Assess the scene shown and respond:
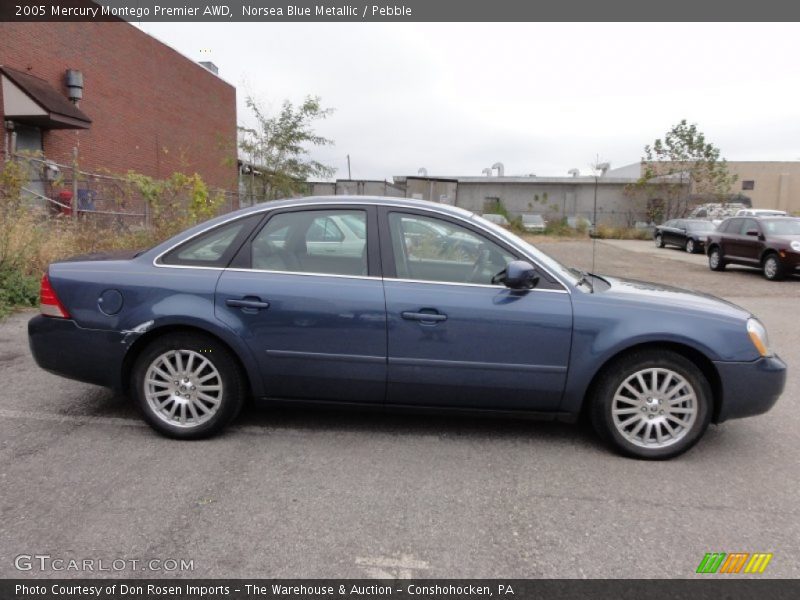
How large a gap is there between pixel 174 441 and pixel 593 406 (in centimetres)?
268

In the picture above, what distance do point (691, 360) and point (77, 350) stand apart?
3.92m

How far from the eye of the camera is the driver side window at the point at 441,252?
3.88 meters

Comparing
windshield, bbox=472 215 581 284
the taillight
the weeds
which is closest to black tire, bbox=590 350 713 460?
windshield, bbox=472 215 581 284

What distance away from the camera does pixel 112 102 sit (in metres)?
20.2

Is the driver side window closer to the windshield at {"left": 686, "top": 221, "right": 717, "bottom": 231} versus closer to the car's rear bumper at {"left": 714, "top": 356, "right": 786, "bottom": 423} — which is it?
the car's rear bumper at {"left": 714, "top": 356, "right": 786, "bottom": 423}

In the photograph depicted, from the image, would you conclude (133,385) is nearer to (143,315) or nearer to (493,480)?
(143,315)

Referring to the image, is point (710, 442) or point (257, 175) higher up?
point (257, 175)

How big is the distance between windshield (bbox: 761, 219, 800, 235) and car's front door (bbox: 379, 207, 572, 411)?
13.7 metres

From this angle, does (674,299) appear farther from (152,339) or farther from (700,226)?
(700,226)

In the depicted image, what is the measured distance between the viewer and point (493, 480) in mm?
3457

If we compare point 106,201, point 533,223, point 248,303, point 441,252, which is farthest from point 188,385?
point 533,223

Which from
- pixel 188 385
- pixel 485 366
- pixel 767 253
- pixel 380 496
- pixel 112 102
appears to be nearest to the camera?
pixel 380 496

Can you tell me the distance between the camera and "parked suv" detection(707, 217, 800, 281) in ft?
45.6

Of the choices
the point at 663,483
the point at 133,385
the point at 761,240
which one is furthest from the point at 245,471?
the point at 761,240
